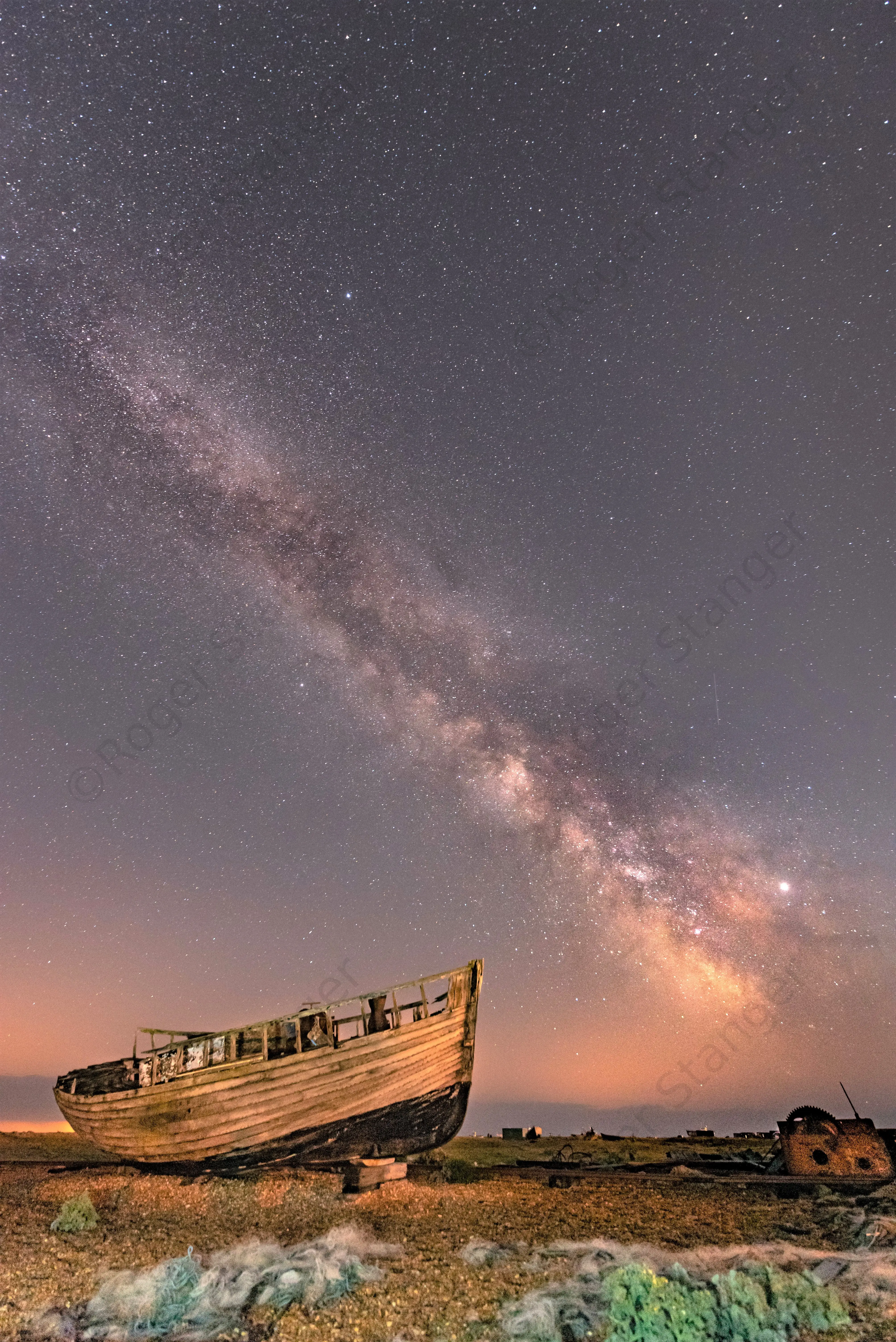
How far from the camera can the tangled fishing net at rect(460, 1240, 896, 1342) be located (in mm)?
7203

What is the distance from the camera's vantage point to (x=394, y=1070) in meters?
17.3

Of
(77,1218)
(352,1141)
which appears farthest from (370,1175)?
(77,1218)

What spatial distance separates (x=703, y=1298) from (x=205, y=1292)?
5729 mm

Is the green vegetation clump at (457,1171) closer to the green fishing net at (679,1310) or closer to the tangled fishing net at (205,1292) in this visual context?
the tangled fishing net at (205,1292)

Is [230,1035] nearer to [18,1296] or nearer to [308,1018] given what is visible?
[308,1018]

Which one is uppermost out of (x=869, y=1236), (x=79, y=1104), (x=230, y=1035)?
(x=230, y=1035)

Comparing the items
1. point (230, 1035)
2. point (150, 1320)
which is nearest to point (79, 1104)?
point (230, 1035)

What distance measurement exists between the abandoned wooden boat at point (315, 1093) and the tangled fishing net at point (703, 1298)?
8482mm

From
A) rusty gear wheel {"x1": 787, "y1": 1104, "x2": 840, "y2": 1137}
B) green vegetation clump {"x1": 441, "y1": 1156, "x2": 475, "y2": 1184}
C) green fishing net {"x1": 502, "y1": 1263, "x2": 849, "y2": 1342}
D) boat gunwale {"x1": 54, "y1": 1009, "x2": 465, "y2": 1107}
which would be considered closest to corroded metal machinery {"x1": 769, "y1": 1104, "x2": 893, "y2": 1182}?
rusty gear wheel {"x1": 787, "y1": 1104, "x2": 840, "y2": 1137}

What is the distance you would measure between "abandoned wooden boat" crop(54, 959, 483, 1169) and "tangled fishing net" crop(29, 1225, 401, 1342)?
7167 millimetres

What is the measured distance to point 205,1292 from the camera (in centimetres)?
828

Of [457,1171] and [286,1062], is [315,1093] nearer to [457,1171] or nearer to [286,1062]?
[286,1062]

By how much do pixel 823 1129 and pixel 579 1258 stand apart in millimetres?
11496

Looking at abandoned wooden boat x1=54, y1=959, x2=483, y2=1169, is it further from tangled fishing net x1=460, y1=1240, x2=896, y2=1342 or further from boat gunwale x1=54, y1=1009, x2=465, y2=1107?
tangled fishing net x1=460, y1=1240, x2=896, y2=1342
